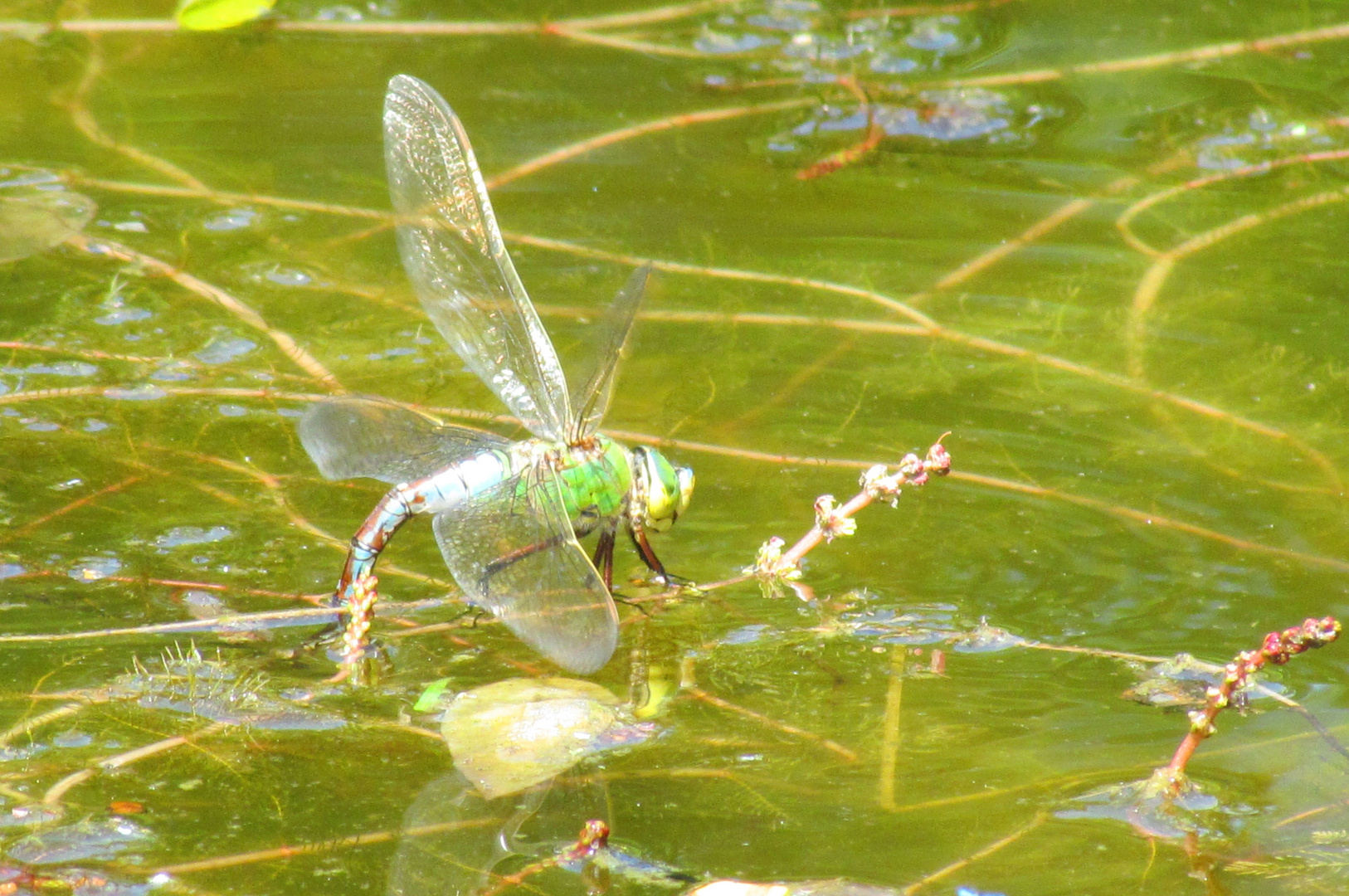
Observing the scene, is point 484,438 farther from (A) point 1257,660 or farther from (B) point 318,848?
(A) point 1257,660

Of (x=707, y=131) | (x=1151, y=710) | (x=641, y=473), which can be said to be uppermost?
(x=707, y=131)

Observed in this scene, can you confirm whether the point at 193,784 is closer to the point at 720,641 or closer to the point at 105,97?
the point at 720,641

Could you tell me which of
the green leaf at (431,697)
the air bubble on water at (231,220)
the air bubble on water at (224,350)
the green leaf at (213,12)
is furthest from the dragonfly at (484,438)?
the air bubble on water at (231,220)

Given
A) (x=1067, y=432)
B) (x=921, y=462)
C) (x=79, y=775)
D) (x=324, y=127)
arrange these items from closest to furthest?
(x=79, y=775) < (x=921, y=462) < (x=1067, y=432) < (x=324, y=127)

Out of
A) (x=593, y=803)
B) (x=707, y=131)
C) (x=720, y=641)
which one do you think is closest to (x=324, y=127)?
(x=707, y=131)

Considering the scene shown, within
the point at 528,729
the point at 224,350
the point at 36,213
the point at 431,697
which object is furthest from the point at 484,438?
the point at 36,213

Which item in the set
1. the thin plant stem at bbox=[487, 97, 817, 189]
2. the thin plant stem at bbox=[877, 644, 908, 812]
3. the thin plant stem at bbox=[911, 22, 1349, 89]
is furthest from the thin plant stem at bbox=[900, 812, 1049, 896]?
the thin plant stem at bbox=[911, 22, 1349, 89]
